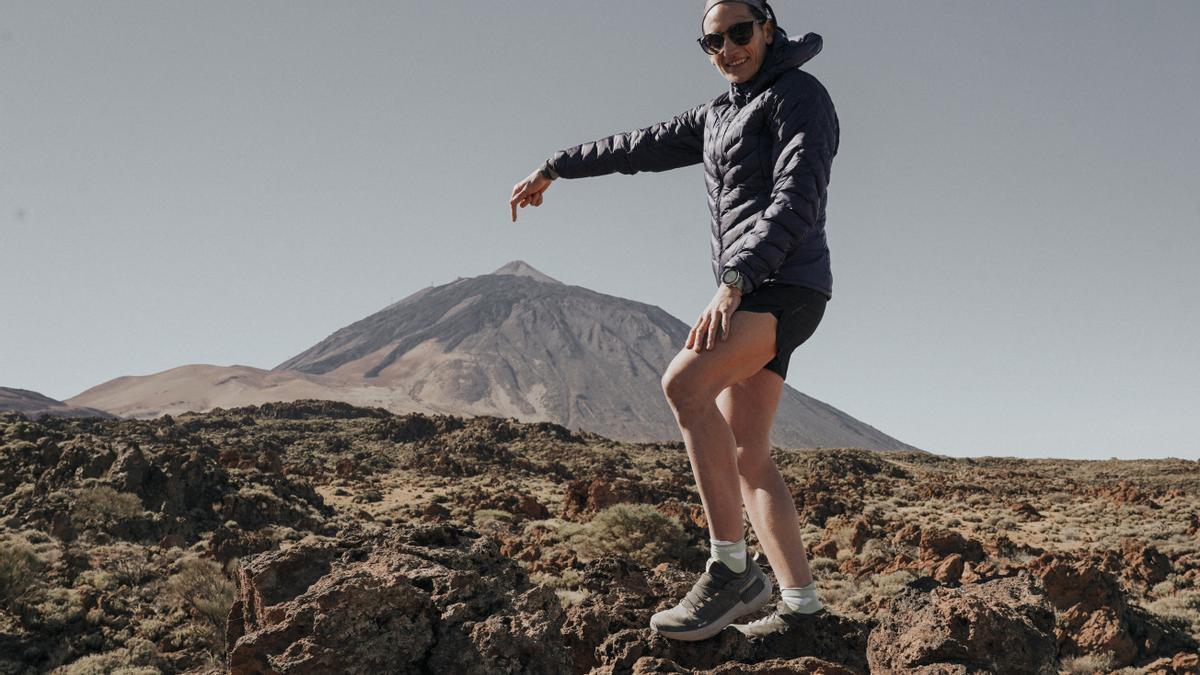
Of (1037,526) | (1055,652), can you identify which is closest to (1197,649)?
(1055,652)

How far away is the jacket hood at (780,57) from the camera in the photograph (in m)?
2.74

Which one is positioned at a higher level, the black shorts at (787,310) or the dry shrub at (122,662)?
the black shorts at (787,310)

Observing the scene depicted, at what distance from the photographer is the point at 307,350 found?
18175 cm

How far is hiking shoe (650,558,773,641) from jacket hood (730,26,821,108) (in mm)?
1567

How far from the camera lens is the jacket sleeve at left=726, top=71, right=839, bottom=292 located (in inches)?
98.4

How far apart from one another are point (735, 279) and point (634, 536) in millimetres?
10905

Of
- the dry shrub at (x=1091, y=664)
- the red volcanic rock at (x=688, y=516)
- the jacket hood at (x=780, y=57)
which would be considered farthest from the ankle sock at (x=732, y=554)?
the red volcanic rock at (x=688, y=516)

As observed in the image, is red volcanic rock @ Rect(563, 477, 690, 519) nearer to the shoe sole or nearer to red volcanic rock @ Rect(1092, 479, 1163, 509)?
red volcanic rock @ Rect(1092, 479, 1163, 509)

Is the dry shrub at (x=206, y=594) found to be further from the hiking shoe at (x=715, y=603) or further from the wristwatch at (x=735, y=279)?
the wristwatch at (x=735, y=279)

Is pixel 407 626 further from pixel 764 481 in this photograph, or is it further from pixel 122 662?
pixel 122 662

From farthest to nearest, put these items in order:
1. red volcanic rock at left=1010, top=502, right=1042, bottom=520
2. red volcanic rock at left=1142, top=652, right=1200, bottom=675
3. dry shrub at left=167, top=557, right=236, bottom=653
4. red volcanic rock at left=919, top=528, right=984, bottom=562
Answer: red volcanic rock at left=1010, top=502, right=1042, bottom=520 → red volcanic rock at left=919, top=528, right=984, bottom=562 → dry shrub at left=167, top=557, right=236, bottom=653 → red volcanic rock at left=1142, top=652, right=1200, bottom=675

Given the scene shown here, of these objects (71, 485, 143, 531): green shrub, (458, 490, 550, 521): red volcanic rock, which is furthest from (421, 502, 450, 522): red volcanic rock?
(71, 485, 143, 531): green shrub

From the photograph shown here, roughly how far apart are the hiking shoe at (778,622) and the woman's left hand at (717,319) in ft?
3.26

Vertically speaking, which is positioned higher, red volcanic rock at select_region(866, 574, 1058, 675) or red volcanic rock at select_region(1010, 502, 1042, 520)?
red volcanic rock at select_region(866, 574, 1058, 675)
